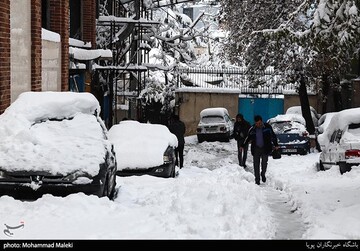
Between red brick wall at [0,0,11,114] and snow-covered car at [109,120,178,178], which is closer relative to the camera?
red brick wall at [0,0,11,114]

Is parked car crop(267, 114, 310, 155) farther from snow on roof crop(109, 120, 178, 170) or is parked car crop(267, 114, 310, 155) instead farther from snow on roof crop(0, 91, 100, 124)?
snow on roof crop(0, 91, 100, 124)

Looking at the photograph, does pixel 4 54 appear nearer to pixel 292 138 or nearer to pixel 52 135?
pixel 52 135

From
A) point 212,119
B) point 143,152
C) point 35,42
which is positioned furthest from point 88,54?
point 212,119

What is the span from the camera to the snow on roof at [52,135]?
34.4 ft

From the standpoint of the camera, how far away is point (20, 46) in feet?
52.3

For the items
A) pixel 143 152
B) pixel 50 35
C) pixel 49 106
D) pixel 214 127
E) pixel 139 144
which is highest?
pixel 50 35

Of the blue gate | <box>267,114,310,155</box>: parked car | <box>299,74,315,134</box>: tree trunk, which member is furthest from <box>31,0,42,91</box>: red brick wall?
the blue gate

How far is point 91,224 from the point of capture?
29.1 feet

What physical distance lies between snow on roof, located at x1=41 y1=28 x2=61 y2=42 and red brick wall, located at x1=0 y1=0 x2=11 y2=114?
375 centimetres

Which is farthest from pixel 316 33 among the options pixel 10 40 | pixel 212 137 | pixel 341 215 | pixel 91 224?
pixel 212 137

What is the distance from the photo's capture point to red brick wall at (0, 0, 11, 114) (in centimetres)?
1403

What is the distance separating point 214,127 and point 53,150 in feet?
78.3

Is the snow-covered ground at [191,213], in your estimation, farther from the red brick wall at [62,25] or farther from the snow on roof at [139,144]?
the red brick wall at [62,25]

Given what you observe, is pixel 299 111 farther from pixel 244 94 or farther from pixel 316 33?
pixel 316 33
